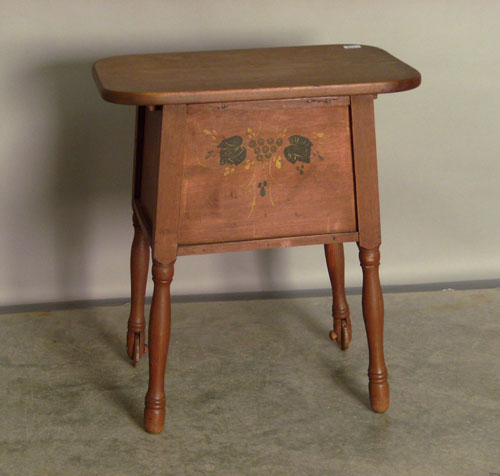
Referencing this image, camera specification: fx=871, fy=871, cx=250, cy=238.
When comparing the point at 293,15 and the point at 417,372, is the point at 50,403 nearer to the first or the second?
the point at 417,372

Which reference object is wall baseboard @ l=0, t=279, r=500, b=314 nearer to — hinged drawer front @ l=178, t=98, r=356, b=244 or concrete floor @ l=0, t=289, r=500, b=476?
concrete floor @ l=0, t=289, r=500, b=476

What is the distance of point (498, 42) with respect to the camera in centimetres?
312

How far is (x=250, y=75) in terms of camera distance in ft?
7.25

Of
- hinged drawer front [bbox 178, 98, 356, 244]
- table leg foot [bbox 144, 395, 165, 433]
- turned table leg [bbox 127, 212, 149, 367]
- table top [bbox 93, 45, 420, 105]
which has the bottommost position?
table leg foot [bbox 144, 395, 165, 433]

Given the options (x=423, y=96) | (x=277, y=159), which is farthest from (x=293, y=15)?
(x=277, y=159)

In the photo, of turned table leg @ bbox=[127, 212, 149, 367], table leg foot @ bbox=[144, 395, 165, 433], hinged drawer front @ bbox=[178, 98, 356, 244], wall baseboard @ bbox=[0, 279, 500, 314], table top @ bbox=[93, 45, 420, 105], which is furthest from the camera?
wall baseboard @ bbox=[0, 279, 500, 314]

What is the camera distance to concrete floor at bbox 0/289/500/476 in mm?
2227

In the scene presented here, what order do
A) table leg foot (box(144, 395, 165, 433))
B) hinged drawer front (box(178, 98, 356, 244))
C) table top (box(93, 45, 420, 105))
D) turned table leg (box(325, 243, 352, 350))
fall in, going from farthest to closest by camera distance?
turned table leg (box(325, 243, 352, 350)), table leg foot (box(144, 395, 165, 433)), hinged drawer front (box(178, 98, 356, 244)), table top (box(93, 45, 420, 105))

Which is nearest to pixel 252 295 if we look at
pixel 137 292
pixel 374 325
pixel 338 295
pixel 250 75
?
pixel 338 295

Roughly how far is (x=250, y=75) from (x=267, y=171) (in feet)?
0.81

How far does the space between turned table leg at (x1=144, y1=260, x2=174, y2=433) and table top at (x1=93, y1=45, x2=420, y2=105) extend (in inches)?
17.5

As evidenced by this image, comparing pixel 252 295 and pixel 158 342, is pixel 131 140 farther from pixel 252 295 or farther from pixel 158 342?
pixel 158 342

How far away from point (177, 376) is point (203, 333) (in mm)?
308

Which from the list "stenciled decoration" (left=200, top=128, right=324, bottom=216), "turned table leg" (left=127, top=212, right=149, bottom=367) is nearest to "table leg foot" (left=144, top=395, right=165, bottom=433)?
"turned table leg" (left=127, top=212, right=149, bottom=367)
